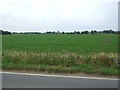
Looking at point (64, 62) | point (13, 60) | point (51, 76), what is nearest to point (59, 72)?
point (51, 76)

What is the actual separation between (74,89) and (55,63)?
446 centimetres

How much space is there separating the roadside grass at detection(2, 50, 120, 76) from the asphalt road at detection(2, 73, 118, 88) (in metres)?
1.19

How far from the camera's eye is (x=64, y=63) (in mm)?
11703

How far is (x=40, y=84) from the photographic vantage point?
8.03 m

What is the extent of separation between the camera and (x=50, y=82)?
8312 millimetres

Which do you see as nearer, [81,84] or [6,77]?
[81,84]

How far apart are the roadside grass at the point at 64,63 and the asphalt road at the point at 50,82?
119 centimetres

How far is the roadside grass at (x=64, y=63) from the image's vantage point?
Result: 10164 mm

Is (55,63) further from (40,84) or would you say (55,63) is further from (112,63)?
(40,84)

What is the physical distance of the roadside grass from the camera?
1016 centimetres

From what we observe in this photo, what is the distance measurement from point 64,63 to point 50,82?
135 inches

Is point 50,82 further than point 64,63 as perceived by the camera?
No

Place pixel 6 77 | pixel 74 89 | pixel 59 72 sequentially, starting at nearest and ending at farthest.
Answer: pixel 74 89, pixel 6 77, pixel 59 72

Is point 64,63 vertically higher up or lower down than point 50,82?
higher up
